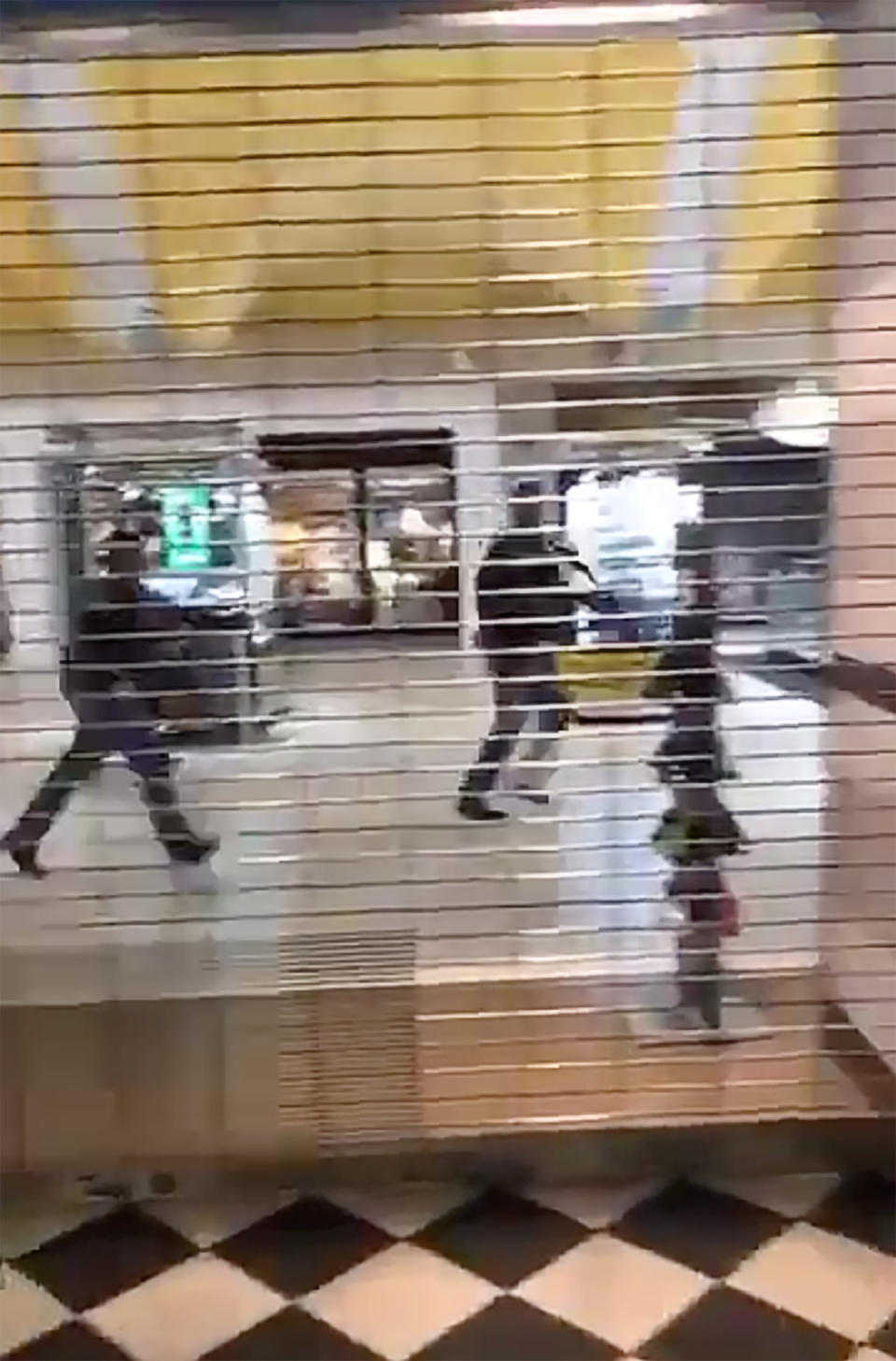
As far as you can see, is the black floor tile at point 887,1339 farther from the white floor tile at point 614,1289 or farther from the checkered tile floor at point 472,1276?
the white floor tile at point 614,1289

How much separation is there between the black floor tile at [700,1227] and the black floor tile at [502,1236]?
0.05 meters

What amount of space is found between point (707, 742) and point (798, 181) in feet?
1.48

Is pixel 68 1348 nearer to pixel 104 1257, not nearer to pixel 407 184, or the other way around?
pixel 104 1257

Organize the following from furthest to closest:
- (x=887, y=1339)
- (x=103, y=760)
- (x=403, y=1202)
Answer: (x=403, y=1202), (x=103, y=760), (x=887, y=1339)

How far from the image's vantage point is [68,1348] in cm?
125

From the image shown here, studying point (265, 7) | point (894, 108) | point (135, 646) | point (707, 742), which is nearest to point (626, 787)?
point (707, 742)

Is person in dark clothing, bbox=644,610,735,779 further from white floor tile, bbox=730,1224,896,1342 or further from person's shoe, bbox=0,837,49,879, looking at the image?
person's shoe, bbox=0,837,49,879

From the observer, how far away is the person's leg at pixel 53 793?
134 centimetres

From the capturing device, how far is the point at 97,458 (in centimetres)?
128

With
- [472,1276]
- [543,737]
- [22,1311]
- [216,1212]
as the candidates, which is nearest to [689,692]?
[543,737]

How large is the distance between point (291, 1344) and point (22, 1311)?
8.7 inches

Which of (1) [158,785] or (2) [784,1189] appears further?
(2) [784,1189]

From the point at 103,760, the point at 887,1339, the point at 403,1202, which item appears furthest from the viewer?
the point at 403,1202

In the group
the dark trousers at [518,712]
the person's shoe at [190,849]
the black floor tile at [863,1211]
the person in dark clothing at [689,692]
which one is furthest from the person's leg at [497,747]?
the black floor tile at [863,1211]
